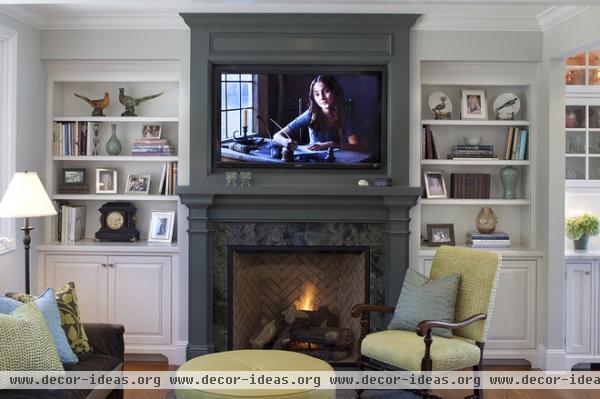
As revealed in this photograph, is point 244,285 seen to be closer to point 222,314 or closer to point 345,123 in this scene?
point 222,314

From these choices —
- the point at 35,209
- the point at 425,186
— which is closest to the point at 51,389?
the point at 35,209

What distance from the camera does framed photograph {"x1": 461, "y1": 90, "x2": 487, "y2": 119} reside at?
17.5 ft

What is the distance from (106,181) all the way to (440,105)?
2.62 m

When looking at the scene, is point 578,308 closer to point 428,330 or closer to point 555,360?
point 555,360

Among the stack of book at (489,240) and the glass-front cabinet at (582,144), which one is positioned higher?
the glass-front cabinet at (582,144)

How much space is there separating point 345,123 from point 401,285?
1223 millimetres

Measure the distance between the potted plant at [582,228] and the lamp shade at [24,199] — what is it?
12.1 ft

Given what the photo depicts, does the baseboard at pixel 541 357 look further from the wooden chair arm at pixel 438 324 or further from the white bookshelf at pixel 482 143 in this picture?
the wooden chair arm at pixel 438 324

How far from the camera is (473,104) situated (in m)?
5.35

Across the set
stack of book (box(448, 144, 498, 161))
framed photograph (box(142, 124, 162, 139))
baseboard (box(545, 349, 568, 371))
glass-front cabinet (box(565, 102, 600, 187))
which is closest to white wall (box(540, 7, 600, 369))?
baseboard (box(545, 349, 568, 371))

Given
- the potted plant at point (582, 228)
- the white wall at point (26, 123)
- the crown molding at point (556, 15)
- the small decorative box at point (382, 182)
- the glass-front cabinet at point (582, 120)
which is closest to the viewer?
the crown molding at point (556, 15)

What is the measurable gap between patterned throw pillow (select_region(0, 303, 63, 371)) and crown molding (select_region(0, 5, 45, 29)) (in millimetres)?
2282

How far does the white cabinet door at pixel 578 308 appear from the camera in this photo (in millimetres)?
5102

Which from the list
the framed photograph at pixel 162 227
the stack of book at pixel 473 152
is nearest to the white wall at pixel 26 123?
the framed photograph at pixel 162 227
